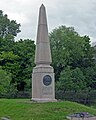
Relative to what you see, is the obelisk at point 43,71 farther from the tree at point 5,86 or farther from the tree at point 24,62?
the tree at point 24,62

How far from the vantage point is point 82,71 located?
37.4 meters

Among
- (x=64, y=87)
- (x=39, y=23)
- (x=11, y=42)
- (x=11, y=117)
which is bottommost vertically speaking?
(x=11, y=117)

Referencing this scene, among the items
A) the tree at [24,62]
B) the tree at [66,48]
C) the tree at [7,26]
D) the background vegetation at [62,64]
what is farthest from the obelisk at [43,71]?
the tree at [7,26]

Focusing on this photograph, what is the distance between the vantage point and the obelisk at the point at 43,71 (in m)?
17.1

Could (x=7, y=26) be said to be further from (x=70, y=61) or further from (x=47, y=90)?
(x=47, y=90)

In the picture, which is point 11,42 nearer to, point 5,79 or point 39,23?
point 5,79

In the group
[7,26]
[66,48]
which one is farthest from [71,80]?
[7,26]

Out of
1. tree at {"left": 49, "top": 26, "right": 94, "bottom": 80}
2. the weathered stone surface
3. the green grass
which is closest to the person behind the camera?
the green grass

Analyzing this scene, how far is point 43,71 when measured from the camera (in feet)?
56.9

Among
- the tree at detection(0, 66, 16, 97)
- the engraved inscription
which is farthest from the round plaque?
the tree at detection(0, 66, 16, 97)

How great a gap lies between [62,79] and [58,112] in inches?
736

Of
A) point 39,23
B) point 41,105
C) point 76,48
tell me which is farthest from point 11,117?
point 76,48

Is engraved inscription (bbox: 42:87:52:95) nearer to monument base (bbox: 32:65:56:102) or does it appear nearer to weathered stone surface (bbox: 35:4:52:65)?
monument base (bbox: 32:65:56:102)

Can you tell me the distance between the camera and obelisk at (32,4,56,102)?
1712cm
